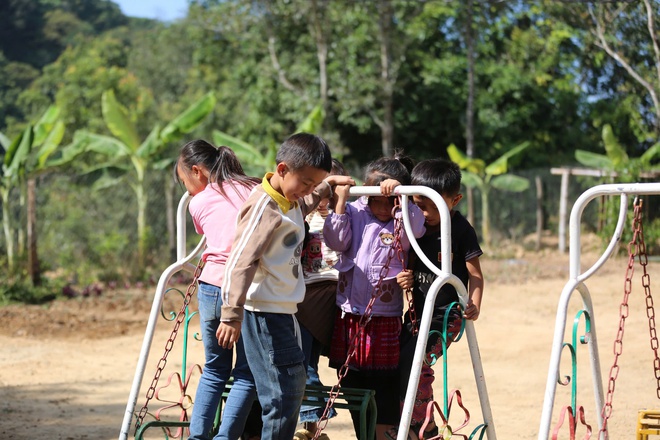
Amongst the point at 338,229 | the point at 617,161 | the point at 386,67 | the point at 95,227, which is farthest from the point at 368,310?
the point at 386,67

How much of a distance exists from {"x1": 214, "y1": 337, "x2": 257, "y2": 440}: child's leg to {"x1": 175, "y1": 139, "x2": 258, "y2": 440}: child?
0.05 feet

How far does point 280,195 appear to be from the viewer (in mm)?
3104

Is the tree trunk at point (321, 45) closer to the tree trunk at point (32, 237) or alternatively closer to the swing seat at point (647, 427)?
the tree trunk at point (32, 237)

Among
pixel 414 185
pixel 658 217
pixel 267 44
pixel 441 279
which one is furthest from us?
pixel 267 44

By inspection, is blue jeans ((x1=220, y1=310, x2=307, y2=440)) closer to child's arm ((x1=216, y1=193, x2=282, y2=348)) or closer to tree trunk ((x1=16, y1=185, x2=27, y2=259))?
child's arm ((x1=216, y1=193, x2=282, y2=348))

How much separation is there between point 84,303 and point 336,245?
25.5 feet

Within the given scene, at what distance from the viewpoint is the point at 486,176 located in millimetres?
16516

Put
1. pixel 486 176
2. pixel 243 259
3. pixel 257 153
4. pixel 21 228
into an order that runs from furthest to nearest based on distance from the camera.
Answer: pixel 486 176, pixel 257 153, pixel 21 228, pixel 243 259

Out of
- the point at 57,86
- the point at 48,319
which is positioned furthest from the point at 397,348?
the point at 57,86

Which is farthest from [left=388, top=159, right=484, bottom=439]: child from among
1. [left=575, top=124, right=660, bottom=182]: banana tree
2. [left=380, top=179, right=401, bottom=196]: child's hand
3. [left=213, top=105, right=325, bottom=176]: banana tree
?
[left=575, top=124, right=660, bottom=182]: banana tree

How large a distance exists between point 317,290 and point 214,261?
53 cm

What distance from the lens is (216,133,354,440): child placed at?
3014 millimetres

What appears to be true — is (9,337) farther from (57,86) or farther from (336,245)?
(57,86)

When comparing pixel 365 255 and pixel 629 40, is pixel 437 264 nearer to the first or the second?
pixel 365 255
